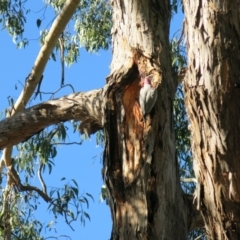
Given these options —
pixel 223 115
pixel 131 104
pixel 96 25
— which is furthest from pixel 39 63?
pixel 223 115

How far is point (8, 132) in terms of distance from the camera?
12.3 ft

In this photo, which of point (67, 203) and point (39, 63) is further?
point (67, 203)

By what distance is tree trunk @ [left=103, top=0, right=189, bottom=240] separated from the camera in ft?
9.31

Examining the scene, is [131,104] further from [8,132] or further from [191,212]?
[8,132]

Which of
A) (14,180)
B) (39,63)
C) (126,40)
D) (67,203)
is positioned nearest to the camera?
(126,40)

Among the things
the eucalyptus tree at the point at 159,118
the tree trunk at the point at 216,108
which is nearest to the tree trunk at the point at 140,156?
the eucalyptus tree at the point at 159,118

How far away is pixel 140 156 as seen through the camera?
2.90m

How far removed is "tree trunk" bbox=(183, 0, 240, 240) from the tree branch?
57.5 inches

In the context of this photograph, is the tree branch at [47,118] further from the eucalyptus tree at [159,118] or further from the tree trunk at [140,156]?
the tree trunk at [140,156]

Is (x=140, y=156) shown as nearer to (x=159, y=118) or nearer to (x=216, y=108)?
(x=159, y=118)

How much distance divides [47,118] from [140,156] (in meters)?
0.98

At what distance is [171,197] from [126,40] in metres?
0.75

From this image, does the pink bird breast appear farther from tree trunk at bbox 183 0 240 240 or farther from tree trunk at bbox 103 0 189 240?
tree trunk at bbox 183 0 240 240

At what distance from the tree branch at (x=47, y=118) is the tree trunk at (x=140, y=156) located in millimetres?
634
